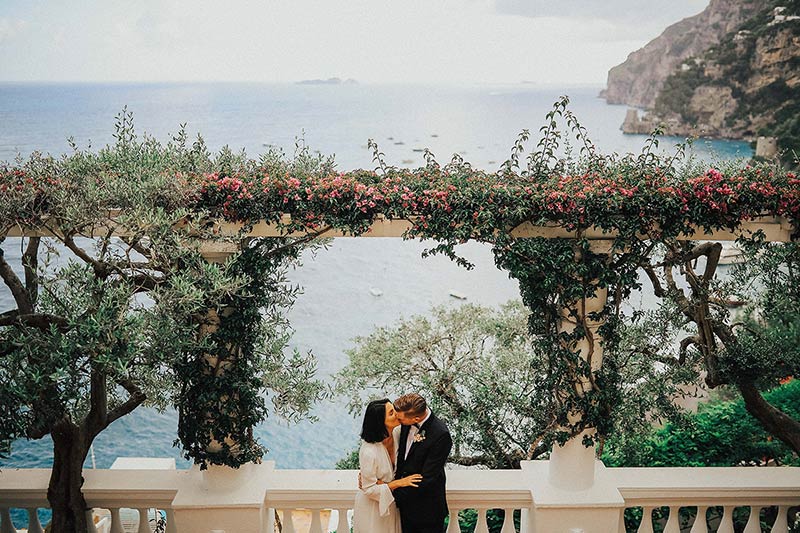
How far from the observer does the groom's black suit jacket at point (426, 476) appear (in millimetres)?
3365

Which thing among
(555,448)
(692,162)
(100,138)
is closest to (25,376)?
(555,448)

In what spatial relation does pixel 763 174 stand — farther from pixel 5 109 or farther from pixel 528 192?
pixel 5 109

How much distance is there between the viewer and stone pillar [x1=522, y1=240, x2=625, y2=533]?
12.2 feet

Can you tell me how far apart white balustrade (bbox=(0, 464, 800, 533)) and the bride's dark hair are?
24.0 inches

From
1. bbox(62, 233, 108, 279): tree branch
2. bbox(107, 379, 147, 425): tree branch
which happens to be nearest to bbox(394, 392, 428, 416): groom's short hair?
bbox(107, 379, 147, 425): tree branch

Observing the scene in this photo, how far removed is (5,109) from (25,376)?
56.0 ft

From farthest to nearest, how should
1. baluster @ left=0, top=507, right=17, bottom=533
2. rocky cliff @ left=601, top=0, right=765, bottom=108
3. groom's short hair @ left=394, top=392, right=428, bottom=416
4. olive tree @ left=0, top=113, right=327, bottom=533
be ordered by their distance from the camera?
rocky cliff @ left=601, top=0, right=765, bottom=108 < baluster @ left=0, top=507, right=17, bottom=533 < groom's short hair @ left=394, top=392, right=428, bottom=416 < olive tree @ left=0, top=113, right=327, bottom=533

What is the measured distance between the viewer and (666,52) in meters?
27.6

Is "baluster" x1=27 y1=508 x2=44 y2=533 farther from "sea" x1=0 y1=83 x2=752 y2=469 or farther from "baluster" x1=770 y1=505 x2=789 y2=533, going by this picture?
"sea" x1=0 y1=83 x2=752 y2=469

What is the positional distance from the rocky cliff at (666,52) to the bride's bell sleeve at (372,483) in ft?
82.8

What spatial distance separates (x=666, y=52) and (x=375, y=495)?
28033mm

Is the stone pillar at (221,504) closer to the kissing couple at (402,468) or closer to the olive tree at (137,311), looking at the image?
the olive tree at (137,311)

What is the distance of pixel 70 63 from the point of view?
18547 millimetres

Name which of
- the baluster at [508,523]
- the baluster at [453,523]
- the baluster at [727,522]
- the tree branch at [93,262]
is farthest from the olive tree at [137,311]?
the baluster at [727,522]
